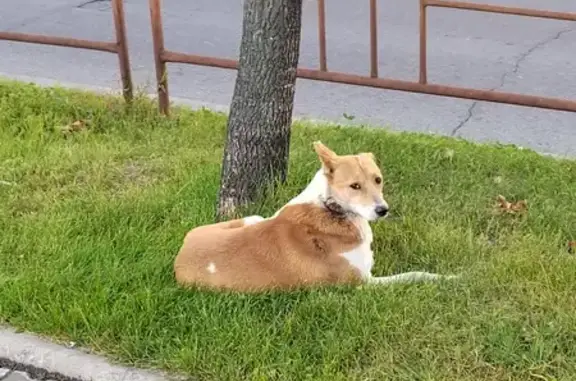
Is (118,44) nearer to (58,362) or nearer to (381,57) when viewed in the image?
(381,57)

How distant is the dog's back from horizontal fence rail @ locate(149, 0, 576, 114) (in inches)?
62.3

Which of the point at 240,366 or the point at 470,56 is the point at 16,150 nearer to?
the point at 240,366

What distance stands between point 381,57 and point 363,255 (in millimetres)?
4172

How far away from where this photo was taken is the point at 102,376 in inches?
144

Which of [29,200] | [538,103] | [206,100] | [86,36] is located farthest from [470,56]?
[29,200]

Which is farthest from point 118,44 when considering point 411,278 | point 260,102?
point 411,278

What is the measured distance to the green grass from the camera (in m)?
3.62

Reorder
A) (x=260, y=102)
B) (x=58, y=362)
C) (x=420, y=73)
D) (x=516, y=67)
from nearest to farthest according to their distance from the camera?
(x=58, y=362)
(x=260, y=102)
(x=420, y=73)
(x=516, y=67)

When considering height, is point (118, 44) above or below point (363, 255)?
above

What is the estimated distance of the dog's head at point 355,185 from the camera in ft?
13.2

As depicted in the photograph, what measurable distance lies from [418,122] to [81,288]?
3.27 m

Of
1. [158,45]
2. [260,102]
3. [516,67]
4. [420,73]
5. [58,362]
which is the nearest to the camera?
[58,362]

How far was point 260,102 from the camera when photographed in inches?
186

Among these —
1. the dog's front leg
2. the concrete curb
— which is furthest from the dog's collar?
the concrete curb
